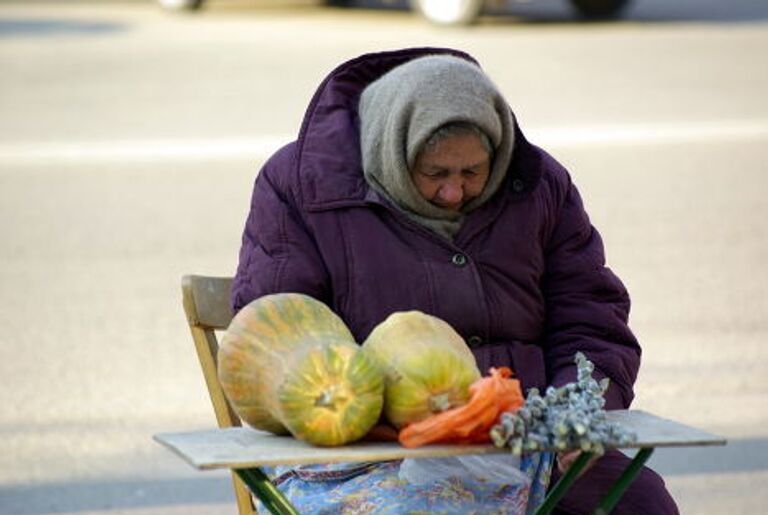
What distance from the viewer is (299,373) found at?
2.65 meters

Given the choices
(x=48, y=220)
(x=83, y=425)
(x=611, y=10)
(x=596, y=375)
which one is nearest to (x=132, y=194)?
(x=48, y=220)

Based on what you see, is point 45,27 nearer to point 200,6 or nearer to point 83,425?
point 200,6

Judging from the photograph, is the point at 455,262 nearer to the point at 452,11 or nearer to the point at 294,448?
the point at 294,448

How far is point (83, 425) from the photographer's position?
18.3ft

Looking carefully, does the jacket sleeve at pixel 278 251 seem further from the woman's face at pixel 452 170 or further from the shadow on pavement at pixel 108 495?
the shadow on pavement at pixel 108 495

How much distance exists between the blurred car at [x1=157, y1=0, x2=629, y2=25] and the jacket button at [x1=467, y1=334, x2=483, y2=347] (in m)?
11.5

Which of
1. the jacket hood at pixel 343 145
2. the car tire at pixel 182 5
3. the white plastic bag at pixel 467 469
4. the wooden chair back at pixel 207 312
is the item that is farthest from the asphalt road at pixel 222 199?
the white plastic bag at pixel 467 469

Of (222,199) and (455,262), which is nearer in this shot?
(455,262)

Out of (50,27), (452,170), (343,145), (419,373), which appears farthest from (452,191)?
(50,27)

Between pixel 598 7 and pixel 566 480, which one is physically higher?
pixel 566 480

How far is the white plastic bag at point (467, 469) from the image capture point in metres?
3.06

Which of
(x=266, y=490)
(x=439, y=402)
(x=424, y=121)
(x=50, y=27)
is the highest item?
(x=424, y=121)

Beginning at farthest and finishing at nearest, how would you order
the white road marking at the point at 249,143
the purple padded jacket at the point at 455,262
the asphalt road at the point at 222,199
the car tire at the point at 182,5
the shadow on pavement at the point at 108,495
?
the car tire at the point at 182,5 → the white road marking at the point at 249,143 → the asphalt road at the point at 222,199 → the shadow on pavement at the point at 108,495 → the purple padded jacket at the point at 455,262

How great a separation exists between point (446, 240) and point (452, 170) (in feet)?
0.48
